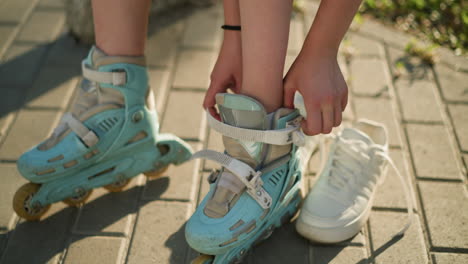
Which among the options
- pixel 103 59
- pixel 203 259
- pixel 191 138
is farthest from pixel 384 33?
pixel 203 259

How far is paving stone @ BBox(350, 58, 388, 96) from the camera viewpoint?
2590mm

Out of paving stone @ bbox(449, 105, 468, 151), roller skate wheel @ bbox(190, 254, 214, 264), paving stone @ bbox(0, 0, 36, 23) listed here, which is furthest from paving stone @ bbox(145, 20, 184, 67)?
paving stone @ bbox(449, 105, 468, 151)

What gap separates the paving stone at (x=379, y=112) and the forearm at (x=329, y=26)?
0.87m

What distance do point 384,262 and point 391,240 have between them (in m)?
0.11

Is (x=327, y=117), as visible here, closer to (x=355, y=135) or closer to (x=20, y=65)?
(x=355, y=135)

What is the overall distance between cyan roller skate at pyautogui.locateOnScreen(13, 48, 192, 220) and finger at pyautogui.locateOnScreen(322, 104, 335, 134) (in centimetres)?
69

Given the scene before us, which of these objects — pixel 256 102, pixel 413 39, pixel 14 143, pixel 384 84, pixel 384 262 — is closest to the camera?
pixel 256 102

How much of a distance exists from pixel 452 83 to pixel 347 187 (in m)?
1.14

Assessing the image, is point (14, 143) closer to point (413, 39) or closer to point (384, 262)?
point (384, 262)

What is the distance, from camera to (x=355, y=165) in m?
1.91

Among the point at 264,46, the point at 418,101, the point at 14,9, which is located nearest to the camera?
the point at 264,46

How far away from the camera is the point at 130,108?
1843mm

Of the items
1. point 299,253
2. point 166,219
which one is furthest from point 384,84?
point 166,219

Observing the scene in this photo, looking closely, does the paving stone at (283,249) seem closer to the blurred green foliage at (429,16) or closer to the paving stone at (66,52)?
the paving stone at (66,52)
